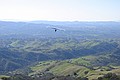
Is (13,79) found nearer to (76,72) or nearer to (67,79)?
(67,79)

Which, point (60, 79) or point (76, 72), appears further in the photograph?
point (76, 72)

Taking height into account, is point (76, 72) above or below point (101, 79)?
below

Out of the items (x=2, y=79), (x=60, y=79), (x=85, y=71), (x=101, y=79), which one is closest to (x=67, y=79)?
(x=60, y=79)

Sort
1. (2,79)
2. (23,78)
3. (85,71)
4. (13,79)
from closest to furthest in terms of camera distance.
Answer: (2,79) → (13,79) → (23,78) → (85,71)

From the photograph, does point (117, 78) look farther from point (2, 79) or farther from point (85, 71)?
point (85, 71)

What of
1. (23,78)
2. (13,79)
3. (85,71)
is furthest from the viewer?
(85,71)

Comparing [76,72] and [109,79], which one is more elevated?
[109,79]

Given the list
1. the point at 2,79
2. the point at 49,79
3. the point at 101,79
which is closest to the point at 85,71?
the point at 49,79

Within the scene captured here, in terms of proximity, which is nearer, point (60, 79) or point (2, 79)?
point (2, 79)

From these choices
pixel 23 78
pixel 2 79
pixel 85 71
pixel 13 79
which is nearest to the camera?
pixel 2 79
